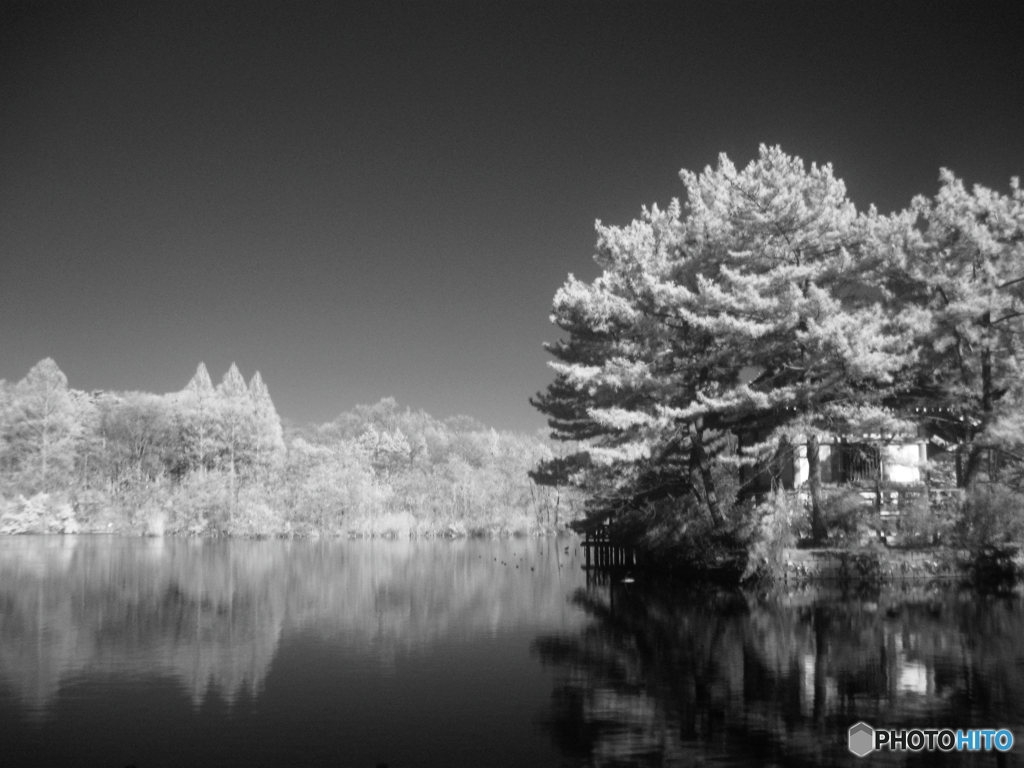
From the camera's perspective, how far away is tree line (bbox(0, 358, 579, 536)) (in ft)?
210

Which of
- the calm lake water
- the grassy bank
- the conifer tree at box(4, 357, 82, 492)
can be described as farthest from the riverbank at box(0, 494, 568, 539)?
the calm lake water

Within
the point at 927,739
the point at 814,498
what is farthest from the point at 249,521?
the point at 927,739

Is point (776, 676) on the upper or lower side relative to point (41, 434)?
lower

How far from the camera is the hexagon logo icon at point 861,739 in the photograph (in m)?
9.94

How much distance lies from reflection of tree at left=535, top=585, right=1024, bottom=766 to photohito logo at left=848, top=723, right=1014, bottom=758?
0.83ft

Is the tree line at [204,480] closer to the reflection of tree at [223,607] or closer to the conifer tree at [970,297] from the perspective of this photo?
the reflection of tree at [223,607]

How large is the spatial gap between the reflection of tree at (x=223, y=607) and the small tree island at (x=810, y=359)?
6214mm

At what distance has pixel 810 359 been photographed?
24.1 m

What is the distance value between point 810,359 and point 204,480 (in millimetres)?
54527

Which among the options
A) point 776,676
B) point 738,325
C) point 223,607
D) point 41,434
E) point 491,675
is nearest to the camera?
point 776,676

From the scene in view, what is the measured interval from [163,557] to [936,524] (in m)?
34.1

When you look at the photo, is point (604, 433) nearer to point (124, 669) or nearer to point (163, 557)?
point (124, 669)

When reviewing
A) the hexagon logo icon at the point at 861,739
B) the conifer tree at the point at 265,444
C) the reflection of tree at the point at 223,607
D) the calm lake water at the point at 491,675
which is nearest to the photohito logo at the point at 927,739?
the hexagon logo icon at the point at 861,739

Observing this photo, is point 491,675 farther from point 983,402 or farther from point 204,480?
point 204,480
